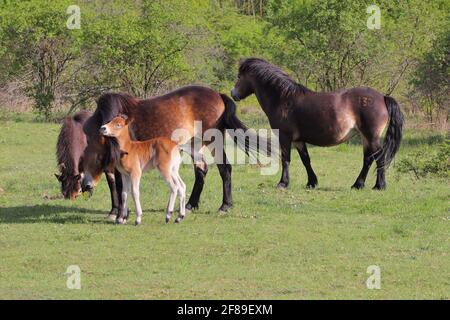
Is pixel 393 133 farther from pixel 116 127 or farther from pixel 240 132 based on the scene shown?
pixel 116 127

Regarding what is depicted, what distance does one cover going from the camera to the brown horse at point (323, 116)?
15805 millimetres

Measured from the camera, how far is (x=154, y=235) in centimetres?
1206

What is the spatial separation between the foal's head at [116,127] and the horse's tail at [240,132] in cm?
150

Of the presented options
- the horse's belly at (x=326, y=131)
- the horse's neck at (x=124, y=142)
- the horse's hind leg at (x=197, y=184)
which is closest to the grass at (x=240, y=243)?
the horse's hind leg at (x=197, y=184)

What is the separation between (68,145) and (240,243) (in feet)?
11.4

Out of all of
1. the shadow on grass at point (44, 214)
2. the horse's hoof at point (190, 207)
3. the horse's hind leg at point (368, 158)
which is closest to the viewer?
the shadow on grass at point (44, 214)

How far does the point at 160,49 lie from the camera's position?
2784 cm

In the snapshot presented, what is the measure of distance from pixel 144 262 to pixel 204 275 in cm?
91

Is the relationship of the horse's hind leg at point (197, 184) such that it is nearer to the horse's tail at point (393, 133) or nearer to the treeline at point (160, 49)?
the horse's tail at point (393, 133)

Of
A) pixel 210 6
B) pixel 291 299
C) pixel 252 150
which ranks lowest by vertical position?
pixel 291 299

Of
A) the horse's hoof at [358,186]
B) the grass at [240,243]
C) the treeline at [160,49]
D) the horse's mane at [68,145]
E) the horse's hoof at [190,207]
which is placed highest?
the treeline at [160,49]

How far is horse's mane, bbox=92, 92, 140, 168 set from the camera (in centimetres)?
1281

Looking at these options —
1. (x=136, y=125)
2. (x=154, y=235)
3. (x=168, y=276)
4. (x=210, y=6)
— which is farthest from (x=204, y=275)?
(x=210, y=6)

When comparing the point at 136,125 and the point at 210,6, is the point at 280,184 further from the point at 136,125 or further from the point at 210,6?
the point at 210,6
